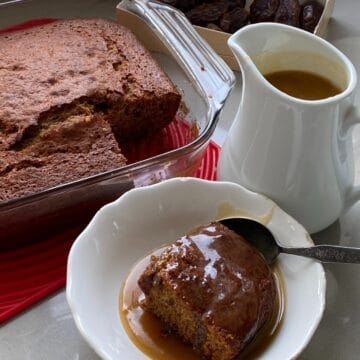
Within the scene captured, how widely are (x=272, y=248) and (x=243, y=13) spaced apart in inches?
29.9

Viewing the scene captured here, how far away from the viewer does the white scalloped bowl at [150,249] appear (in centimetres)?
96

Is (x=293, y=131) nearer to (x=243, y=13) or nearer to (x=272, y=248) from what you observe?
(x=272, y=248)

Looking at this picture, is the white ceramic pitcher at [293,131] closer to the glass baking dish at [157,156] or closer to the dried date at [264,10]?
the glass baking dish at [157,156]

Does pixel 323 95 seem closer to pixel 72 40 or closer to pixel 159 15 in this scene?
pixel 159 15

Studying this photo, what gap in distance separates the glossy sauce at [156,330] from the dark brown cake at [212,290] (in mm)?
15

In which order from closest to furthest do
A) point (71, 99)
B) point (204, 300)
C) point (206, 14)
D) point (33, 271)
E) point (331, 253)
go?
point (204, 300), point (331, 253), point (33, 271), point (71, 99), point (206, 14)

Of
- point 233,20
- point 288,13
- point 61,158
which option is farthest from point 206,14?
point 61,158

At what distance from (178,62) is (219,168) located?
33cm

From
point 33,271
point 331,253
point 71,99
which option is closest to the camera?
point 331,253

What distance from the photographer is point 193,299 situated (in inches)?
37.1

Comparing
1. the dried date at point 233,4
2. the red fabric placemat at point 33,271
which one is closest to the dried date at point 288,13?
the dried date at point 233,4

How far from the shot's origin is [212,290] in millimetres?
949

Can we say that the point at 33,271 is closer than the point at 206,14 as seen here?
Yes

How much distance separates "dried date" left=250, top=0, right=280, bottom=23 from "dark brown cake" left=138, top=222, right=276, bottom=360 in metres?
0.76
